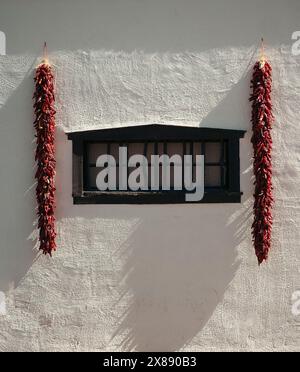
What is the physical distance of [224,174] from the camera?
5238mm

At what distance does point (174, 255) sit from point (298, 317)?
148cm

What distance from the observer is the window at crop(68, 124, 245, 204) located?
5129 mm

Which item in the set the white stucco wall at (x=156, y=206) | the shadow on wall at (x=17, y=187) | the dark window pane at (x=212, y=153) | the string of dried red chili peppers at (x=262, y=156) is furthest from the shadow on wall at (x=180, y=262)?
the shadow on wall at (x=17, y=187)

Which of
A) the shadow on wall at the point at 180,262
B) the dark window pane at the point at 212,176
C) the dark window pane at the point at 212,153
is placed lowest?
the shadow on wall at the point at 180,262

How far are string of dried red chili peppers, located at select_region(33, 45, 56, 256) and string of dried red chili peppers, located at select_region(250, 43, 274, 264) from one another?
83.8 inches

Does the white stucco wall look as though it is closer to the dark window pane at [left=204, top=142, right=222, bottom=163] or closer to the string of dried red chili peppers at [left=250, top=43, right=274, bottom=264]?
the string of dried red chili peppers at [left=250, top=43, right=274, bottom=264]

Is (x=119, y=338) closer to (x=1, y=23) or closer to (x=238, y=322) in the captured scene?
(x=238, y=322)

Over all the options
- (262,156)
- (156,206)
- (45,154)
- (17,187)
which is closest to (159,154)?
(156,206)

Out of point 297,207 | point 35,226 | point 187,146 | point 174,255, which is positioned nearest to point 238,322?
Answer: point 174,255

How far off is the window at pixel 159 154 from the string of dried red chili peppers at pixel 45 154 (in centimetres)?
25

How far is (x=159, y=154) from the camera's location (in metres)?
5.23

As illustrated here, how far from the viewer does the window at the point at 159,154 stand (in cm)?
513

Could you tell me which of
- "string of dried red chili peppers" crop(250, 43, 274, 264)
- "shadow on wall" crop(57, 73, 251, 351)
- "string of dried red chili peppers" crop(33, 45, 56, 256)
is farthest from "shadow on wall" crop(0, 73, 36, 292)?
"string of dried red chili peppers" crop(250, 43, 274, 264)

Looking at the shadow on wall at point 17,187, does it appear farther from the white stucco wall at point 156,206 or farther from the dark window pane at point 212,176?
the dark window pane at point 212,176
